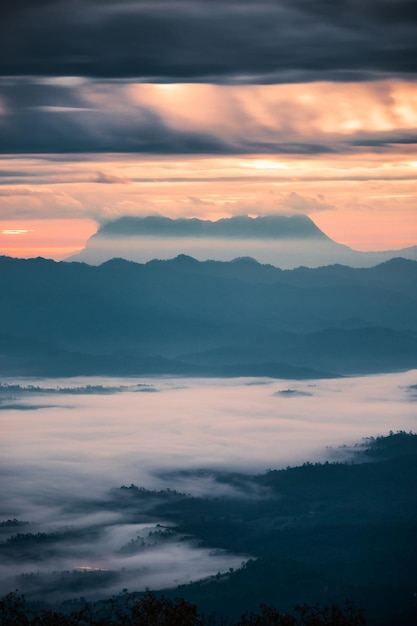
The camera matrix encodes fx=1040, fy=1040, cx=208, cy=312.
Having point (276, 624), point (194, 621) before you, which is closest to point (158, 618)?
point (194, 621)

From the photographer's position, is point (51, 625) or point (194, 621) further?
point (51, 625)

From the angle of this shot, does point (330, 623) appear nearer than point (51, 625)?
Yes

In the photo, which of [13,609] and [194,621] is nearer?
[194,621]

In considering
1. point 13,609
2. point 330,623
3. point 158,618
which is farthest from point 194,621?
point 13,609

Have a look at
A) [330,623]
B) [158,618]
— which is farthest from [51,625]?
[330,623]

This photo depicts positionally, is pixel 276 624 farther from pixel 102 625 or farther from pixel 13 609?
pixel 13 609

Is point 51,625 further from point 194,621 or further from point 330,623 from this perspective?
point 330,623

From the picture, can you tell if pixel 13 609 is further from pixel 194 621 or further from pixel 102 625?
pixel 194 621
